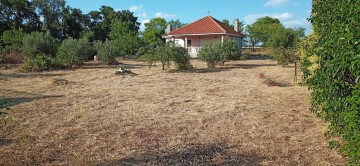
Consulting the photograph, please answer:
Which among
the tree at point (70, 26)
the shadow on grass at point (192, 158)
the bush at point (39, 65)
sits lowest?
the shadow on grass at point (192, 158)

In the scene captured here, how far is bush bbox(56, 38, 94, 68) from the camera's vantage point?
19438 millimetres

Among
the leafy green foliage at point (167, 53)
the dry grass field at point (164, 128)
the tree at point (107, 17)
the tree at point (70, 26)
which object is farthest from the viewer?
the tree at point (107, 17)

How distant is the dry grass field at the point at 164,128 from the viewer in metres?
4.65

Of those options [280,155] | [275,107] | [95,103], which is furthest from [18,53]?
[280,155]

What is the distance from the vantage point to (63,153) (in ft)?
15.8

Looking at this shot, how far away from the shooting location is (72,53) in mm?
19656

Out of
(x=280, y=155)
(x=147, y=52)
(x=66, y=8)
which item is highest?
(x=66, y=8)

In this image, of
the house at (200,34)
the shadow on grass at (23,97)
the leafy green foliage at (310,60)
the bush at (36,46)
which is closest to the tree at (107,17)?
the house at (200,34)

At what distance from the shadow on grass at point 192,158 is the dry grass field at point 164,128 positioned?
0.5 inches

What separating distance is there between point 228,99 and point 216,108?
1270mm

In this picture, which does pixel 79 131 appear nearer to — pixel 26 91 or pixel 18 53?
pixel 26 91

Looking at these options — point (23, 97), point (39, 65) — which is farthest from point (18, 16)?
point (23, 97)

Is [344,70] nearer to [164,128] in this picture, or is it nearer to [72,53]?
[164,128]

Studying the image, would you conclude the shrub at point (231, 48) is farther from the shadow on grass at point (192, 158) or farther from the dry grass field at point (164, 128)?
the shadow on grass at point (192, 158)
